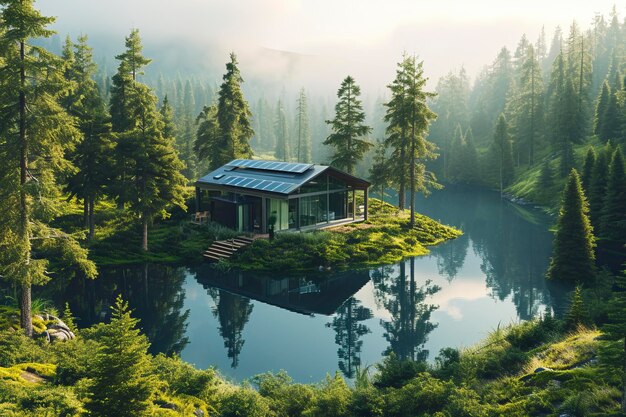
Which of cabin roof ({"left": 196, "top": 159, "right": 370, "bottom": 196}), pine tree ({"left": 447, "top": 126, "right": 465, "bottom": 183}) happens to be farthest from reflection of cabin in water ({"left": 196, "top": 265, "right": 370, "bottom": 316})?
pine tree ({"left": 447, "top": 126, "right": 465, "bottom": 183})

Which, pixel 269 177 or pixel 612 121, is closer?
pixel 269 177

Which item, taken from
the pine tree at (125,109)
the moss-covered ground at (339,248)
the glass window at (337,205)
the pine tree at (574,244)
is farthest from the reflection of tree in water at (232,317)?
the pine tree at (574,244)

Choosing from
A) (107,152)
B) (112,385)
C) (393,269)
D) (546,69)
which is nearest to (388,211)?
(393,269)

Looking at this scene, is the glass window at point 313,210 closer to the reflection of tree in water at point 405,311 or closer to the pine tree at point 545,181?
the reflection of tree in water at point 405,311

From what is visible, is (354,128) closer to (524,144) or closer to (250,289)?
(250,289)

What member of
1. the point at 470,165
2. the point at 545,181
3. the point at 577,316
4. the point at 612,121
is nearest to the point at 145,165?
the point at 577,316

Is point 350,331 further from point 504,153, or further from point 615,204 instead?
point 504,153
